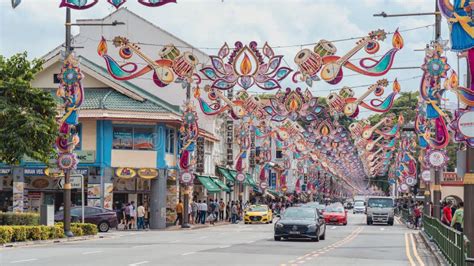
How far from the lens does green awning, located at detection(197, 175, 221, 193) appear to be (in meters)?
65.6

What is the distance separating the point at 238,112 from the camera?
43625mm

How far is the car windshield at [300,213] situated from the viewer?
123 ft

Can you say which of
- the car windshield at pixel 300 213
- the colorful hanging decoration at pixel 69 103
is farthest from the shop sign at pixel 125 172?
the car windshield at pixel 300 213

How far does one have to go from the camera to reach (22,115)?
3838cm

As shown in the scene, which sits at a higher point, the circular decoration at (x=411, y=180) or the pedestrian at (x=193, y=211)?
the circular decoration at (x=411, y=180)

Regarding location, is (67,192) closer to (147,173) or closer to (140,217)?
(140,217)

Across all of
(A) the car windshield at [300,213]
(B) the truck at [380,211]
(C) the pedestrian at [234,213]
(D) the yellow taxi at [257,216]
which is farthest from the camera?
(C) the pedestrian at [234,213]

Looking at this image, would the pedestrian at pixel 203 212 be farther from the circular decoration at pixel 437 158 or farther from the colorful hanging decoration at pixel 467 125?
the colorful hanging decoration at pixel 467 125

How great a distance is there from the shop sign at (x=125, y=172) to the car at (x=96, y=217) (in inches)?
244

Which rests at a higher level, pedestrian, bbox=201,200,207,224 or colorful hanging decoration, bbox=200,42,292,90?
colorful hanging decoration, bbox=200,42,292,90

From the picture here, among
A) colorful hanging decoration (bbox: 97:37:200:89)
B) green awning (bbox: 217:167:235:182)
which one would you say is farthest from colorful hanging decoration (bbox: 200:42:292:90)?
green awning (bbox: 217:167:235:182)

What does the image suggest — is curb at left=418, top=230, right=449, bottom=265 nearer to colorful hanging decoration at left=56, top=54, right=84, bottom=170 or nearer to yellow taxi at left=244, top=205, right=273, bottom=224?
colorful hanging decoration at left=56, top=54, right=84, bottom=170

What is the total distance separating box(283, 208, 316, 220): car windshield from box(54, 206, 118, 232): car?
12.9 metres

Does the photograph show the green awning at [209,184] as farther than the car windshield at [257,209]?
Yes
